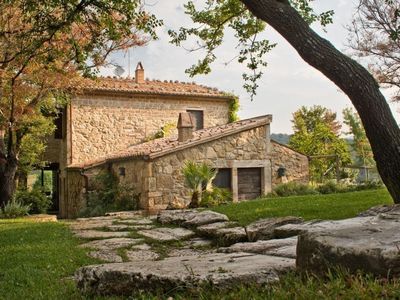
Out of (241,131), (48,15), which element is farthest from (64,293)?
(241,131)

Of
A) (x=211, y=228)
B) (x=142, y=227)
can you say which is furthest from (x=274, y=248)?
(x=142, y=227)

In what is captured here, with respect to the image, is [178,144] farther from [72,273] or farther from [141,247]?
[72,273]

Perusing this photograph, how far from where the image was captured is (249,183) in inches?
718

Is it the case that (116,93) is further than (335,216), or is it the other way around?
(116,93)

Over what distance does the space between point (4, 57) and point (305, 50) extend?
10333 mm

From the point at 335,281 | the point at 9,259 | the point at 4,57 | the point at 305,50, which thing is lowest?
the point at 9,259

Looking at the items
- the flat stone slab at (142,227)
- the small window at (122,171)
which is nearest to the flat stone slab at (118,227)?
the flat stone slab at (142,227)

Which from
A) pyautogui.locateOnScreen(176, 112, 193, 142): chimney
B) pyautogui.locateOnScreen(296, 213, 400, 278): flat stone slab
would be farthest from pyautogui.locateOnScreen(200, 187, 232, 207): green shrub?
pyautogui.locateOnScreen(296, 213, 400, 278): flat stone slab

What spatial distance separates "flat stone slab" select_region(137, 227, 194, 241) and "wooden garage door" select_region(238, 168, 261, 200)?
32.7 feet

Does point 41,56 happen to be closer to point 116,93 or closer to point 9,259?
point 9,259

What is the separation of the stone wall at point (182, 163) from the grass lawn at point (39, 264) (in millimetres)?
7609

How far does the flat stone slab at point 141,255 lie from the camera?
5589 mm

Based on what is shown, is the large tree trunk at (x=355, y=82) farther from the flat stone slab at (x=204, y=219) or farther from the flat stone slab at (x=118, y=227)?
the flat stone slab at (x=118, y=227)

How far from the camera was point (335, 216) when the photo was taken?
7594mm
